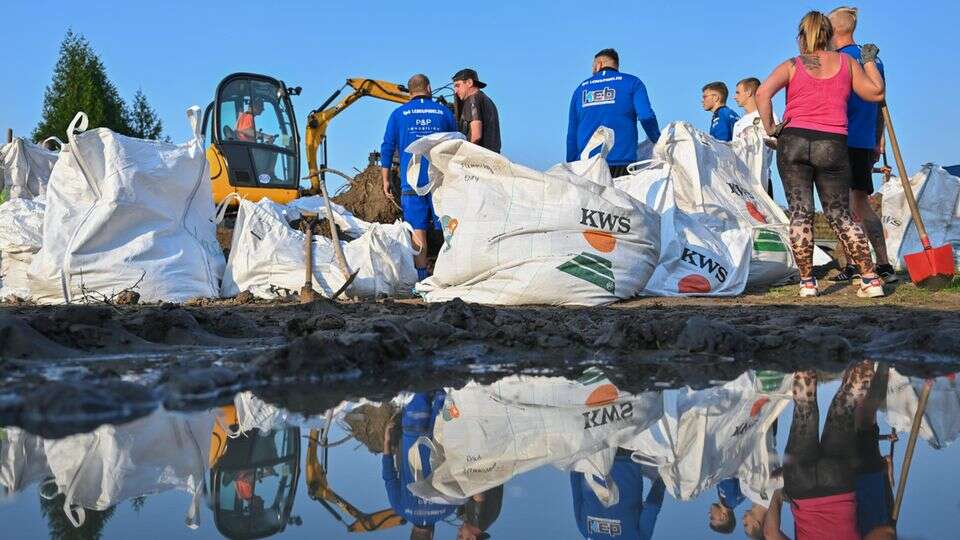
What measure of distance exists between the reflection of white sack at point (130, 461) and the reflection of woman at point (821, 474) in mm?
880

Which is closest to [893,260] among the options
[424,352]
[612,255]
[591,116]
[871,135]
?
[871,135]

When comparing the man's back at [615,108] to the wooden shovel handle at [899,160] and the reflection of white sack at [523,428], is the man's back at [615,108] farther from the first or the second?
the reflection of white sack at [523,428]

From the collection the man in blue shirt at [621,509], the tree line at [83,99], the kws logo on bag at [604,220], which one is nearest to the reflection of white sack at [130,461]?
the man in blue shirt at [621,509]

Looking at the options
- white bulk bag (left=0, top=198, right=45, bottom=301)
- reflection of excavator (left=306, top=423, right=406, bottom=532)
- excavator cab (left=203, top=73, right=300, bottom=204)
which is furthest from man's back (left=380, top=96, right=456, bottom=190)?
reflection of excavator (left=306, top=423, right=406, bottom=532)

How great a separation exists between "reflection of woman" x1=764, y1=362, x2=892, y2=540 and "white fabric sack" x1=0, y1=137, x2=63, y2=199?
10.1 meters

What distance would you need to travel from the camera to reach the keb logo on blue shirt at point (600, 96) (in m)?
7.82

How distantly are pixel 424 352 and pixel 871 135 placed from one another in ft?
15.2

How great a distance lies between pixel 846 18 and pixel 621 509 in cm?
619

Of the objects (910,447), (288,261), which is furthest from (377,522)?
(288,261)

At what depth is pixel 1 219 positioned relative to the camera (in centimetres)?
764

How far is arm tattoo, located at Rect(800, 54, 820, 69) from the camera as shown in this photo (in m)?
6.13

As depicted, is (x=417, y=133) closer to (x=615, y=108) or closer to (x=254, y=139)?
(x=615, y=108)

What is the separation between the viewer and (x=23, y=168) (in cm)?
1113

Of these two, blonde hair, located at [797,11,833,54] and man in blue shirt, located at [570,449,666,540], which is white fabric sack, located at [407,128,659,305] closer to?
blonde hair, located at [797,11,833,54]
